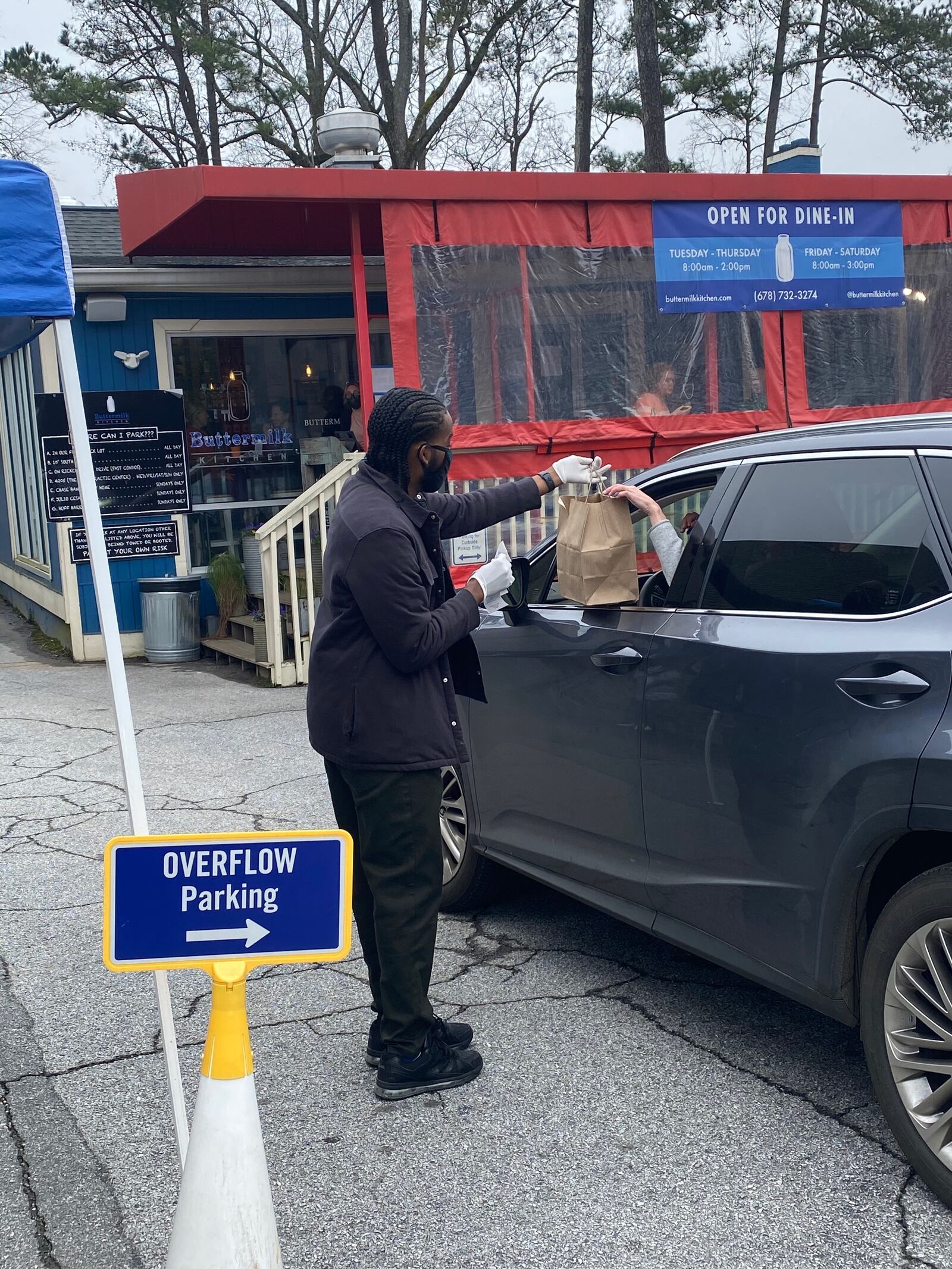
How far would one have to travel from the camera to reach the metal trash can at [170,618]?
37.6 feet

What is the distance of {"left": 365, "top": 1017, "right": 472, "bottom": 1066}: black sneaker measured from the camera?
372 centimetres

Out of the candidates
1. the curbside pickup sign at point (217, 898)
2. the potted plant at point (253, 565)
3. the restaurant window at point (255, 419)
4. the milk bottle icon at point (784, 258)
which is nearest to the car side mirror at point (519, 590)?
the curbside pickup sign at point (217, 898)

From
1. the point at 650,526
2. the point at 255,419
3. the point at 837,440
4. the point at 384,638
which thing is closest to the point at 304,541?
the point at 255,419

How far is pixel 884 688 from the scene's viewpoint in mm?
2922

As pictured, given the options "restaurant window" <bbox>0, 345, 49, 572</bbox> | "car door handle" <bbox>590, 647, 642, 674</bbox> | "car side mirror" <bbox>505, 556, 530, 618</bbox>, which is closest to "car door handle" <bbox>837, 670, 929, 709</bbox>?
"car door handle" <bbox>590, 647, 642, 674</bbox>

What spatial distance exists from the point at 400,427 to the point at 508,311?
6418mm

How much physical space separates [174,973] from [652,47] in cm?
1736

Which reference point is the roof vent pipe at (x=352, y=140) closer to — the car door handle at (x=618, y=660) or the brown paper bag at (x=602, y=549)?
the brown paper bag at (x=602, y=549)

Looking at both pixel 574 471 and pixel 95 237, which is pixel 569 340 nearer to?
pixel 95 237

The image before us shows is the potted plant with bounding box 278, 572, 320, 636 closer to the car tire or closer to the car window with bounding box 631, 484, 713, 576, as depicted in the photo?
the car window with bounding box 631, 484, 713, 576

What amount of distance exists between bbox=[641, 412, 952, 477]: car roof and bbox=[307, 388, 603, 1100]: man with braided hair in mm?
792

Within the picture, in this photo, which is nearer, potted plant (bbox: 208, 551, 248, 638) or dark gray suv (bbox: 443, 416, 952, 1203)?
dark gray suv (bbox: 443, 416, 952, 1203)

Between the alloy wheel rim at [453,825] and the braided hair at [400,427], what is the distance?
5.24ft

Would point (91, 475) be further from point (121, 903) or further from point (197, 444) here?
point (197, 444)
